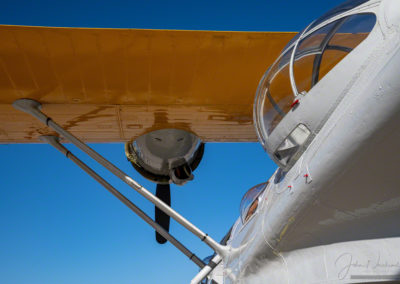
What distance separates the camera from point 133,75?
6012 millimetres

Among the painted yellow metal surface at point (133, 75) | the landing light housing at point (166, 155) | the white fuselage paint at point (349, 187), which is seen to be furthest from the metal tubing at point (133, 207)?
the white fuselage paint at point (349, 187)

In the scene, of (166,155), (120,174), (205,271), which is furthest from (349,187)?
(166,155)

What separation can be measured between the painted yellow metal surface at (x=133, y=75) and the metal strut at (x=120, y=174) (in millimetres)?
172

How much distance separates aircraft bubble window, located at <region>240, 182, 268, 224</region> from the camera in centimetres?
469

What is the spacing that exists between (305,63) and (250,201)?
8.08 feet

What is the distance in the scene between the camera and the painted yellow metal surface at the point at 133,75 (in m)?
5.48

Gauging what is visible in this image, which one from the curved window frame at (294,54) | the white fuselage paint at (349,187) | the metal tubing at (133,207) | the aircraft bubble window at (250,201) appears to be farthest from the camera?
the metal tubing at (133,207)

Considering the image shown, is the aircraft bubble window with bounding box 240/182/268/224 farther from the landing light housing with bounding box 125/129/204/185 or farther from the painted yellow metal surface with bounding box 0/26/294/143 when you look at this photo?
the landing light housing with bounding box 125/129/204/185

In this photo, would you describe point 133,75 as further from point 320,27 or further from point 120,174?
point 320,27

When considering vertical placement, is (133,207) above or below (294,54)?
above

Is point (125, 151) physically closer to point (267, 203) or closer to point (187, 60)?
point (187, 60)

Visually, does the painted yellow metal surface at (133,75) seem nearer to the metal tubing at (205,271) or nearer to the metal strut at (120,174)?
the metal strut at (120,174)

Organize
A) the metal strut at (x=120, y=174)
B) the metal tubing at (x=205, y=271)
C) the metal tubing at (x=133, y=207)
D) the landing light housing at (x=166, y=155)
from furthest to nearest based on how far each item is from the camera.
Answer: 1. the landing light housing at (x=166, y=155)
2. the metal tubing at (x=133, y=207)
3. the metal strut at (x=120, y=174)
4. the metal tubing at (x=205, y=271)

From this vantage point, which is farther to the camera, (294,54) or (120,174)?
(120,174)
